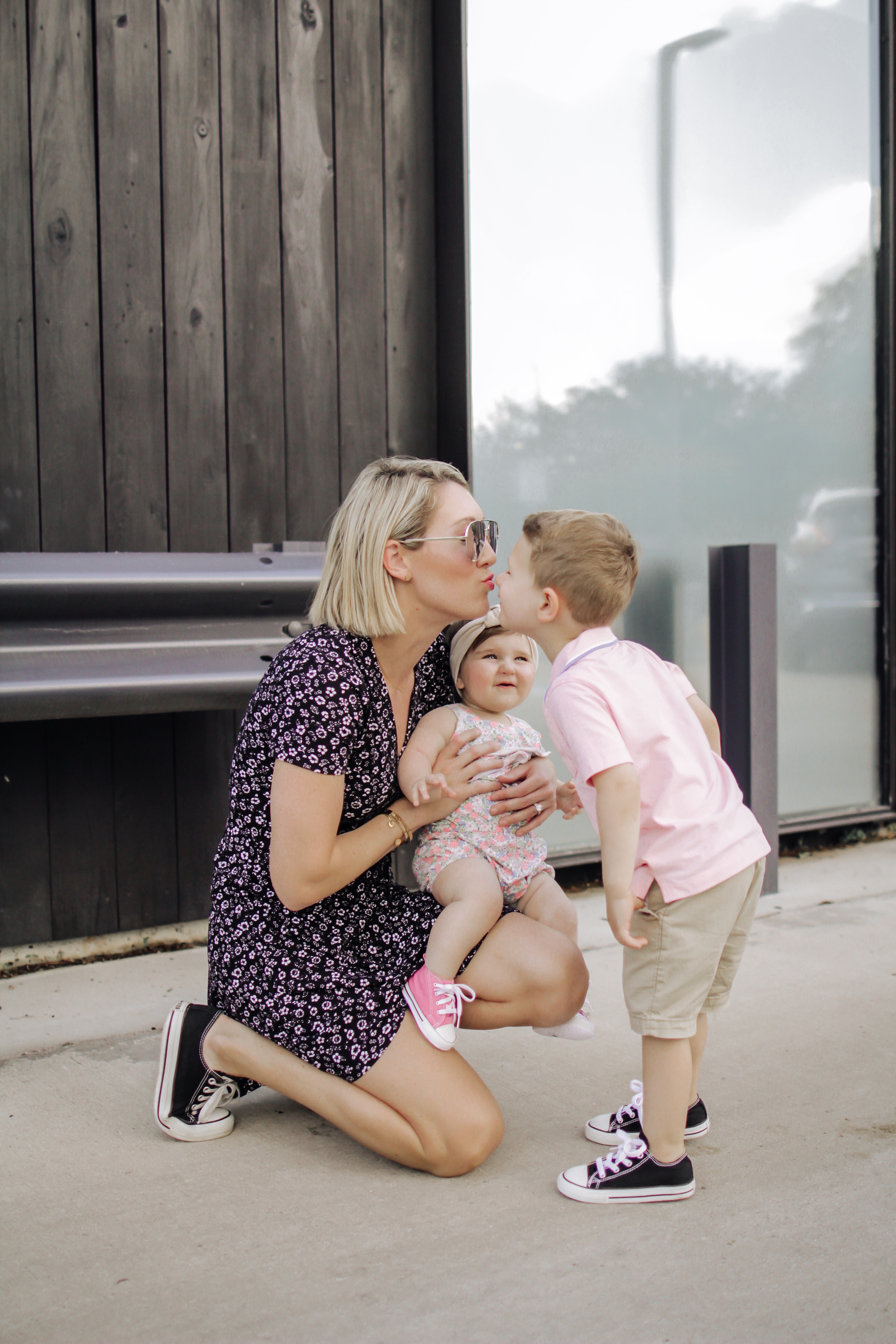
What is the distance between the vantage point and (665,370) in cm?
417

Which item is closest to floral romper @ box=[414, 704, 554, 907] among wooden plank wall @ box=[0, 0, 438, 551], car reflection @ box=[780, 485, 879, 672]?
wooden plank wall @ box=[0, 0, 438, 551]

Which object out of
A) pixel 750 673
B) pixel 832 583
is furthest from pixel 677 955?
pixel 832 583

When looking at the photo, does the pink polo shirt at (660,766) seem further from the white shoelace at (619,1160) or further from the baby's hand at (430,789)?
the white shoelace at (619,1160)

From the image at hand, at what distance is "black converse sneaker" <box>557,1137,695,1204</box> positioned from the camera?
6.40 feet

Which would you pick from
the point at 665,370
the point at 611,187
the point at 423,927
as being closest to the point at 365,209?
the point at 611,187

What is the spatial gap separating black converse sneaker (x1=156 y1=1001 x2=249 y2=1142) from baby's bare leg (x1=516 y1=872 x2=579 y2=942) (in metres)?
0.66

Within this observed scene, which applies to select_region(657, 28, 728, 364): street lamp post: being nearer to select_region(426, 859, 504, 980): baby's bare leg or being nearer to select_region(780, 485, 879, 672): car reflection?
select_region(780, 485, 879, 672): car reflection

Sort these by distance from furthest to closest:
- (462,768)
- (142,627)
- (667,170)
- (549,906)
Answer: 1. (667,170)
2. (142,627)
3. (549,906)
4. (462,768)

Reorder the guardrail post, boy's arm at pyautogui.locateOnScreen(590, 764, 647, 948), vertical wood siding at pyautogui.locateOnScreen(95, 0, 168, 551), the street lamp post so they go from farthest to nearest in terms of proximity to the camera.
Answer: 1. the street lamp post
2. the guardrail post
3. vertical wood siding at pyautogui.locateOnScreen(95, 0, 168, 551)
4. boy's arm at pyautogui.locateOnScreen(590, 764, 647, 948)

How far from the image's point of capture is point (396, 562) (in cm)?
223

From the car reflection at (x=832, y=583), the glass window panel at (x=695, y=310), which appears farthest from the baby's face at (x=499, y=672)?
the car reflection at (x=832, y=583)

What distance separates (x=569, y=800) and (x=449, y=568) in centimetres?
55

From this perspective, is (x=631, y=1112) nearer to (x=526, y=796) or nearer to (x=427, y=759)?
(x=526, y=796)

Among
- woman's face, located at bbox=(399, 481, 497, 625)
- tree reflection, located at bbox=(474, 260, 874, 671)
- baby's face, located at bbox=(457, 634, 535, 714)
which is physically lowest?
baby's face, located at bbox=(457, 634, 535, 714)
